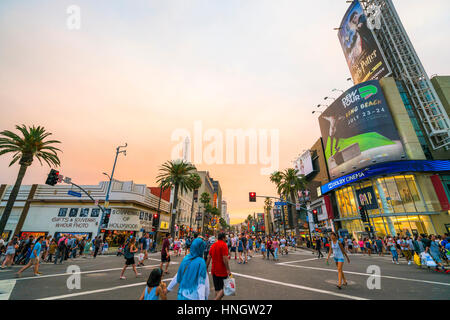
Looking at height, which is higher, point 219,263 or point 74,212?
point 74,212

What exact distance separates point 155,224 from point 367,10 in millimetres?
59717

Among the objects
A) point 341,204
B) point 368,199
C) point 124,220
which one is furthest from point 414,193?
point 124,220

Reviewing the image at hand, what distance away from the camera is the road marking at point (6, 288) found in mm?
5738

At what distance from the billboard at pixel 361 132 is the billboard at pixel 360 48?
4.28m

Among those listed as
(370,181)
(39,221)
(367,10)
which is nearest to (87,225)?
(39,221)

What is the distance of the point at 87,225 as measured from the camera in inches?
1252

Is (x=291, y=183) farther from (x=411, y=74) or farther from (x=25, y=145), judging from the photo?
(x=25, y=145)

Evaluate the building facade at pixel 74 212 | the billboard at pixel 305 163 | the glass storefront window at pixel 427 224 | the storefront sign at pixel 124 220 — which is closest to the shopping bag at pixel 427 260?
the glass storefront window at pixel 427 224

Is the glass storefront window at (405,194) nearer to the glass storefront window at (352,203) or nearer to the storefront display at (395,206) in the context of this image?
the storefront display at (395,206)

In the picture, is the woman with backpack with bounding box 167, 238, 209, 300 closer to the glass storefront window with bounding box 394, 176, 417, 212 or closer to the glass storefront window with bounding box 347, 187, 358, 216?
the glass storefront window with bounding box 394, 176, 417, 212

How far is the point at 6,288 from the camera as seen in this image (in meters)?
6.77

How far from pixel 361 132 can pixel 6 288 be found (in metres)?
44.1

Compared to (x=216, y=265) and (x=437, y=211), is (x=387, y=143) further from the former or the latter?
(x=216, y=265)

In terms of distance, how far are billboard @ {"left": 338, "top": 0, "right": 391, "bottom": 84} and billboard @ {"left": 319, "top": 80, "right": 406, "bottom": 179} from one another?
4.28 m
